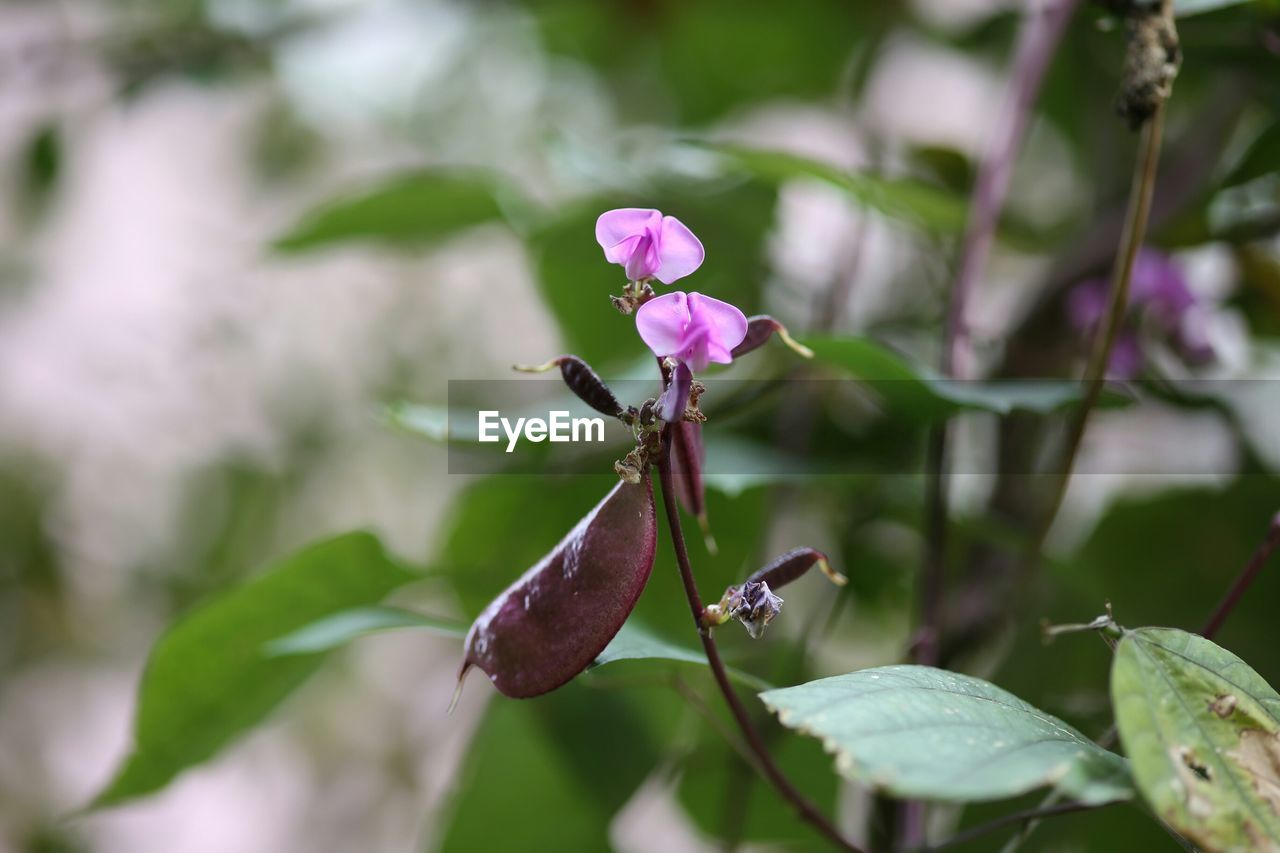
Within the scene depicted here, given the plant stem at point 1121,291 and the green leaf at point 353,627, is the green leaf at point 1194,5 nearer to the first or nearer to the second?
the plant stem at point 1121,291

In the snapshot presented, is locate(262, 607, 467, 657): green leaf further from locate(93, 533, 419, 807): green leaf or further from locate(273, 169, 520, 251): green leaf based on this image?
locate(273, 169, 520, 251): green leaf

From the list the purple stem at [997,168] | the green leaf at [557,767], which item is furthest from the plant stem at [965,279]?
the green leaf at [557,767]

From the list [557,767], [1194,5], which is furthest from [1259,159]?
[557,767]

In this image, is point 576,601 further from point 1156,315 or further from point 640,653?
point 1156,315

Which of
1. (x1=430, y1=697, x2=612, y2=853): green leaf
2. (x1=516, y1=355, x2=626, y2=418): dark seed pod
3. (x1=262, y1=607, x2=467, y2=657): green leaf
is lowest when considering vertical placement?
(x1=430, y1=697, x2=612, y2=853): green leaf

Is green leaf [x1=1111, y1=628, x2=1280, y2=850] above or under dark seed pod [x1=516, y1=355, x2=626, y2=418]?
under

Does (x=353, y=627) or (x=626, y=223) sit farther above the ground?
(x=626, y=223)

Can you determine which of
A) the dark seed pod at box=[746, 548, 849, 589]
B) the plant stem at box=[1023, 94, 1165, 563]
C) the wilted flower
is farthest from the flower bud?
the wilted flower
